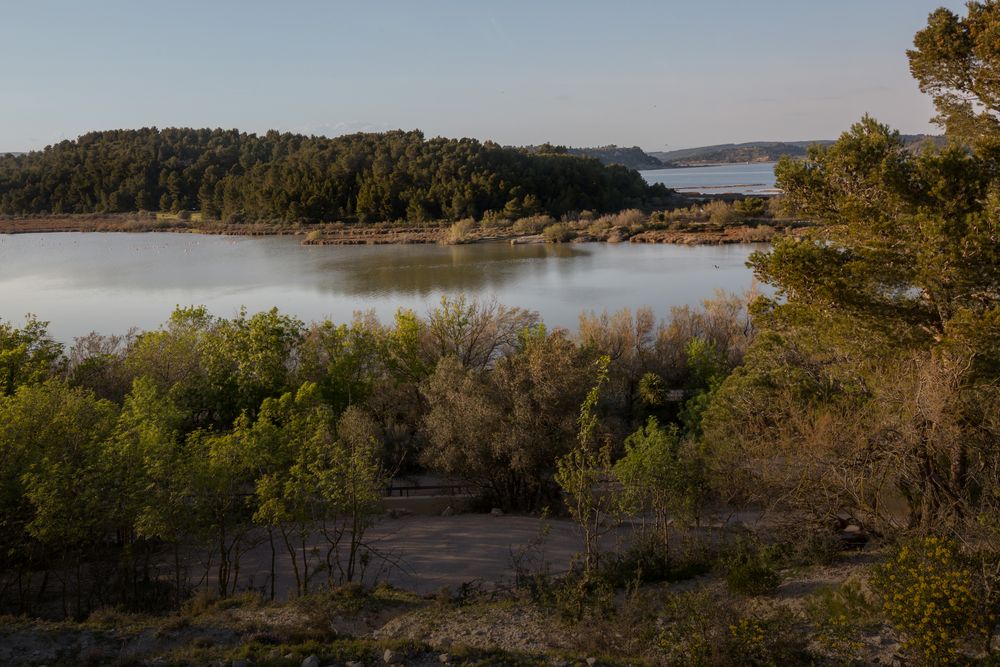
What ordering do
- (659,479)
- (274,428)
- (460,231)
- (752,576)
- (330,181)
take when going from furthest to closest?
(330,181) < (460,231) < (659,479) < (274,428) < (752,576)

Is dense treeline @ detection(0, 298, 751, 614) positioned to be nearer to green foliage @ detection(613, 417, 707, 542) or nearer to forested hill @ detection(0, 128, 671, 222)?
green foliage @ detection(613, 417, 707, 542)

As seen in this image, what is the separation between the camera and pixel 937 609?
6.69 m

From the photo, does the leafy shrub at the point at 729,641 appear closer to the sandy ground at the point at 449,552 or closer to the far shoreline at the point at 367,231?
the sandy ground at the point at 449,552

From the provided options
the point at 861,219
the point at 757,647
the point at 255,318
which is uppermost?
the point at 861,219

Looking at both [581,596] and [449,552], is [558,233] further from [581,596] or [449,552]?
[581,596]

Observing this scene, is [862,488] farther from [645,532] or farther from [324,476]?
[324,476]

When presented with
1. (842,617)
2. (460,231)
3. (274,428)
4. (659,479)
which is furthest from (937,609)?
(460,231)

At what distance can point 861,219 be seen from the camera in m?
10.7

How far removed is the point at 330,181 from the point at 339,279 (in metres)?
37.8

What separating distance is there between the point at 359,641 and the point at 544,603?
2.83 metres

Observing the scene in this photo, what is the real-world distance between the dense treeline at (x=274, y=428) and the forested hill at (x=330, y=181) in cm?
4623

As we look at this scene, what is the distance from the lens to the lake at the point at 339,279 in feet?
103

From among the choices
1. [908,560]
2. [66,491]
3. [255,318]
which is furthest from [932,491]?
[255,318]

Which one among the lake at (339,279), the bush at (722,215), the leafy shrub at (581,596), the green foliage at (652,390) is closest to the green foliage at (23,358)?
the lake at (339,279)
